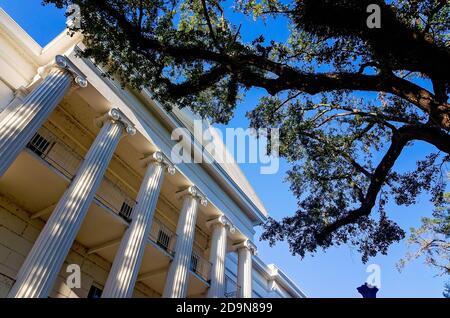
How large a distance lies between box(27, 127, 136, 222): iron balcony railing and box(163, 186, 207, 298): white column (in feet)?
8.42

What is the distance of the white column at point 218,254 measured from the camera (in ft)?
49.2

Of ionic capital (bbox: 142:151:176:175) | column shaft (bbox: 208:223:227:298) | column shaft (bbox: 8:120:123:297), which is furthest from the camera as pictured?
column shaft (bbox: 208:223:227:298)

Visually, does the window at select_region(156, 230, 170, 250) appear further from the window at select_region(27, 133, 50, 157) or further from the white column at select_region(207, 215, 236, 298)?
the window at select_region(27, 133, 50, 157)

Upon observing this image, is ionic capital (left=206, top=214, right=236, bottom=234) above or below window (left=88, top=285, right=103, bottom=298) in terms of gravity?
above

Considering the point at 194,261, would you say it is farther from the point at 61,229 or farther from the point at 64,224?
the point at 61,229

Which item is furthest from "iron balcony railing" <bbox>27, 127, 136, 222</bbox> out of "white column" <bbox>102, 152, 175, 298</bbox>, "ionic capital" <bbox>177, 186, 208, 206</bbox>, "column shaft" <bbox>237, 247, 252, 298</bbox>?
"column shaft" <bbox>237, 247, 252, 298</bbox>

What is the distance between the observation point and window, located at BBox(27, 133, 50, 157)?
10395 mm

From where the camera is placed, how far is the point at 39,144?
36.1 ft

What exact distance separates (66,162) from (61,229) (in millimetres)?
4032

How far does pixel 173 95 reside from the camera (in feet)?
25.6

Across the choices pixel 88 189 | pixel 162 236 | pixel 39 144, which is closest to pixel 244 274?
pixel 162 236
